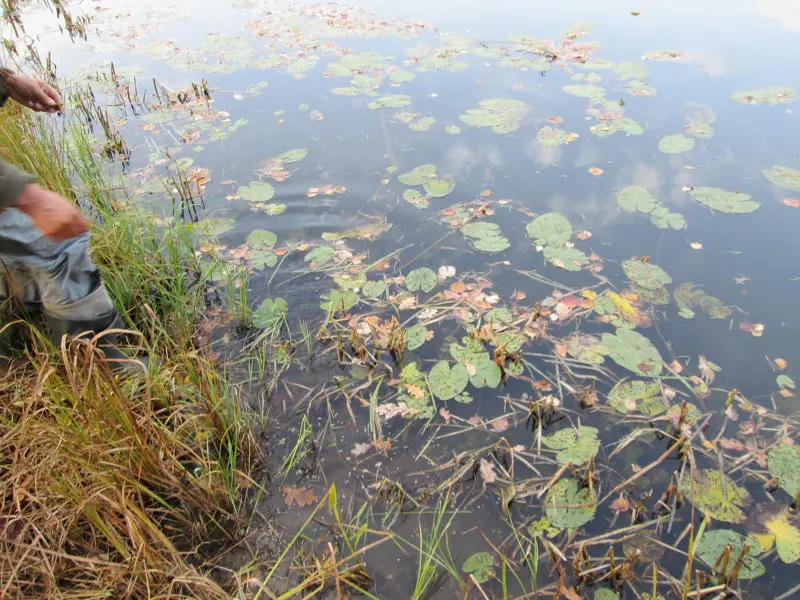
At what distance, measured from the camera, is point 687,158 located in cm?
428

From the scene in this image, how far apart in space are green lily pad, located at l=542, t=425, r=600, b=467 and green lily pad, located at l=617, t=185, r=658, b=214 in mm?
2092

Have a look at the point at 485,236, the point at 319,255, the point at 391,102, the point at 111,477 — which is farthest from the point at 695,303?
the point at 391,102

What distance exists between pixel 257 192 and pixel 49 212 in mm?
2352

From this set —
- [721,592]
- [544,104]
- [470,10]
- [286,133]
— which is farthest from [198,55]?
[721,592]

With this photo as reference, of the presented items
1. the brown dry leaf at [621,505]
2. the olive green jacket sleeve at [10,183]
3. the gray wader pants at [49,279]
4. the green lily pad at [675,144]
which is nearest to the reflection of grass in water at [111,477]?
the gray wader pants at [49,279]

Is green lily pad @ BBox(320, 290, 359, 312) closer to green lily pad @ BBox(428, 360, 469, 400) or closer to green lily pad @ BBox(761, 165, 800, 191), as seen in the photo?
green lily pad @ BBox(428, 360, 469, 400)

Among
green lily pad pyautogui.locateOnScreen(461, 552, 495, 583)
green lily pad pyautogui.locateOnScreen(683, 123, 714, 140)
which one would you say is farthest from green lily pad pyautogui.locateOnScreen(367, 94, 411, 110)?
green lily pad pyautogui.locateOnScreen(461, 552, 495, 583)

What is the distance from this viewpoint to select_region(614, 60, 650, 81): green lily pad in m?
5.45

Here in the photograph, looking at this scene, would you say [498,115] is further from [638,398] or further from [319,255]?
[638,398]

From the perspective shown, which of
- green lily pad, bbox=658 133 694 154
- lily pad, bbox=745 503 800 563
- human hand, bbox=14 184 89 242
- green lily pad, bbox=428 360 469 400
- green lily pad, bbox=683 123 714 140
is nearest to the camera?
human hand, bbox=14 184 89 242

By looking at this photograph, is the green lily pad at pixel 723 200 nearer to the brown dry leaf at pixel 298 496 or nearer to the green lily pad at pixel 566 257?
the green lily pad at pixel 566 257

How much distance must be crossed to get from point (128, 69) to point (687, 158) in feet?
21.0

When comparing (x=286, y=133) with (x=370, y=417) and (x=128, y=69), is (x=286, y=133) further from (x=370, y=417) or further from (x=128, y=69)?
(x=370, y=417)

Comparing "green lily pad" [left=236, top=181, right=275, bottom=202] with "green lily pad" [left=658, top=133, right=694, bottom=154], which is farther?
"green lily pad" [left=658, top=133, right=694, bottom=154]
